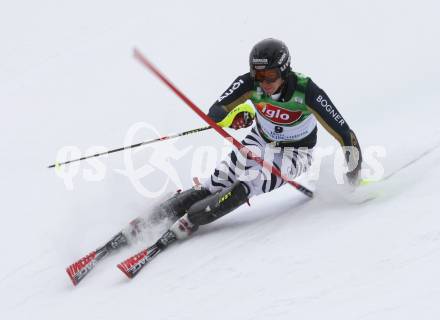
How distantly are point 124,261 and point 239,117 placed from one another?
154 cm

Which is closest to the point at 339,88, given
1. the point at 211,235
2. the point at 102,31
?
the point at 211,235

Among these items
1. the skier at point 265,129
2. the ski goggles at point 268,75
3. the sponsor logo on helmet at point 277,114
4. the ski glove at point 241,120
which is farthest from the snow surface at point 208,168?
the ski goggles at point 268,75

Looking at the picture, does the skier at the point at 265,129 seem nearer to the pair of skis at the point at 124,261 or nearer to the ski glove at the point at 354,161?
the ski glove at the point at 354,161

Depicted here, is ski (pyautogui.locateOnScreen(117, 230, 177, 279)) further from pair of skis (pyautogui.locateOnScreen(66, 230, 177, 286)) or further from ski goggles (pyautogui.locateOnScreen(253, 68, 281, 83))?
ski goggles (pyautogui.locateOnScreen(253, 68, 281, 83))

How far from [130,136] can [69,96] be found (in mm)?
2074

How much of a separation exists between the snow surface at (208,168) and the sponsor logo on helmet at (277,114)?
2.22ft

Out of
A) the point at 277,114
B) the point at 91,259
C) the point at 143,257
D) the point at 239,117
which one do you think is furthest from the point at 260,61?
the point at 91,259

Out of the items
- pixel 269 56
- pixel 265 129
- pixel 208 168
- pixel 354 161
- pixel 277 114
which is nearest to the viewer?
pixel 269 56

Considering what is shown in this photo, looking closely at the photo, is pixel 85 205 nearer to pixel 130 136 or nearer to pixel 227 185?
pixel 227 185

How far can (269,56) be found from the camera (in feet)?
13.5

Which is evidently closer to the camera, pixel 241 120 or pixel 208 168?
pixel 241 120

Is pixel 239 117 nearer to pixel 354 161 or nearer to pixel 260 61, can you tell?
pixel 260 61

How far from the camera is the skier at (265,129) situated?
14.0ft

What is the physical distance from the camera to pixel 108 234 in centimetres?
532
